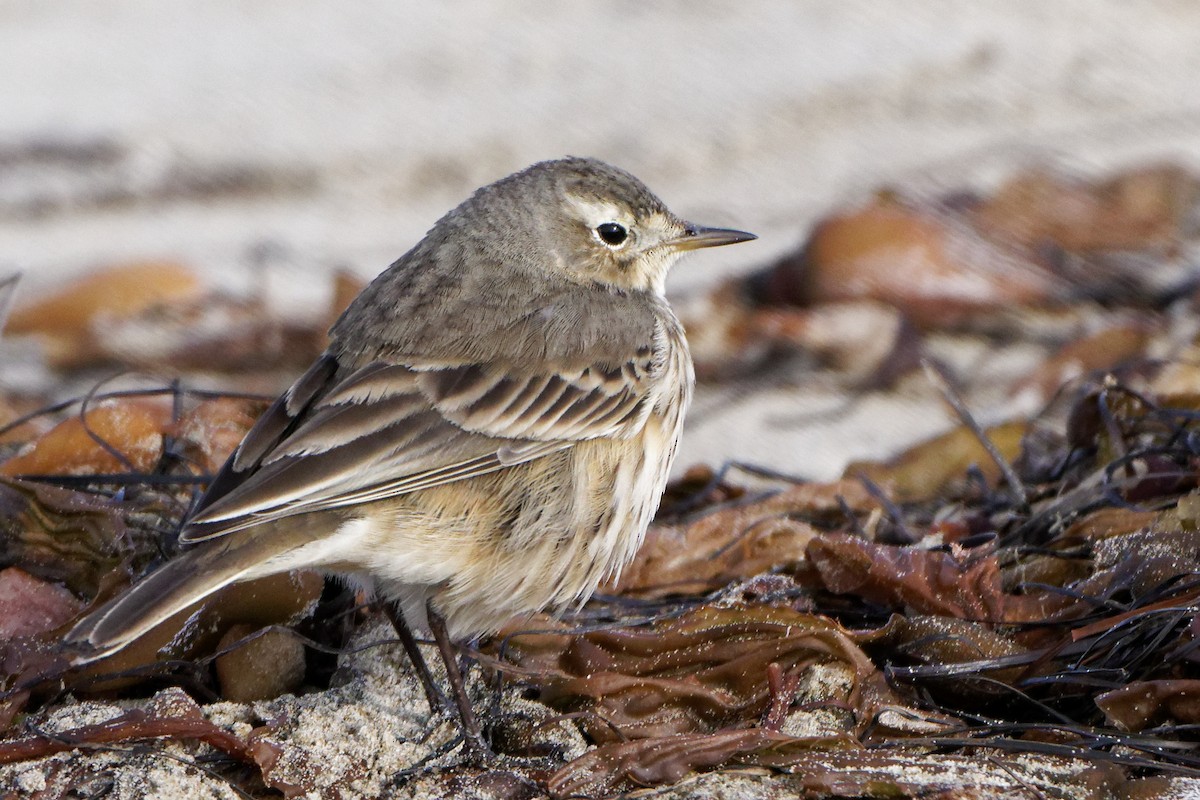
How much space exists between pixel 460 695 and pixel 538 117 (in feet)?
20.6

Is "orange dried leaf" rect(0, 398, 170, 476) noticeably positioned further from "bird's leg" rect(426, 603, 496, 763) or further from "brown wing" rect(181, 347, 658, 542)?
"bird's leg" rect(426, 603, 496, 763)

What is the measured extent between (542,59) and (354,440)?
21.8 feet

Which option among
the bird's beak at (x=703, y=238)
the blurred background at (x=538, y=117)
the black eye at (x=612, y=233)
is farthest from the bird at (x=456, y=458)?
the blurred background at (x=538, y=117)

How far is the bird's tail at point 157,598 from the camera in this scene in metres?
3.91

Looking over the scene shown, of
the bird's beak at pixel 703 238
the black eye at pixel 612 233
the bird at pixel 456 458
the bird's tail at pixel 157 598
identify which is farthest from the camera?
the bird's beak at pixel 703 238

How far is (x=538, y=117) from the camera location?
33.5ft

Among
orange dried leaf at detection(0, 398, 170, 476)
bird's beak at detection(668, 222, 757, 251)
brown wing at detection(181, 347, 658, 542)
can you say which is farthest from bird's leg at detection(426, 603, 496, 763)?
bird's beak at detection(668, 222, 757, 251)

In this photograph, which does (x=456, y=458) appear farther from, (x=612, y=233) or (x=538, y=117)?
(x=538, y=117)

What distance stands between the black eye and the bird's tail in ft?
6.92

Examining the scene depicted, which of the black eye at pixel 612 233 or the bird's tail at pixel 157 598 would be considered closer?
the bird's tail at pixel 157 598

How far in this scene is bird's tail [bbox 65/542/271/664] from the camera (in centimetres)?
391

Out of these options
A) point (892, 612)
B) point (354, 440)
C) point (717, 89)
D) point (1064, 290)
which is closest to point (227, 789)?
point (354, 440)

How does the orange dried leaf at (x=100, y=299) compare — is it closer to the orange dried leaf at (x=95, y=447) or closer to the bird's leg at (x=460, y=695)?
the orange dried leaf at (x=95, y=447)

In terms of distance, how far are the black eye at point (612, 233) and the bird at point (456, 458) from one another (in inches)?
9.0
